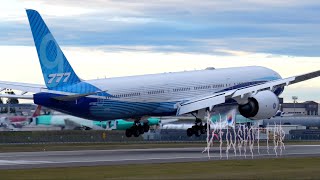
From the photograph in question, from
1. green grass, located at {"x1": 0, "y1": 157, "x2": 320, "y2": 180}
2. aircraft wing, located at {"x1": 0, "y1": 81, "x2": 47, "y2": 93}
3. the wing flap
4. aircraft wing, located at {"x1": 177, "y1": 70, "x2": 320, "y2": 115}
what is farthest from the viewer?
the wing flap

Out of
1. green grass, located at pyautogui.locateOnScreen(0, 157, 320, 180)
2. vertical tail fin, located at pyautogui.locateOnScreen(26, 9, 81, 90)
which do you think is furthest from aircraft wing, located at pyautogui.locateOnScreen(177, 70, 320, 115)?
green grass, located at pyautogui.locateOnScreen(0, 157, 320, 180)

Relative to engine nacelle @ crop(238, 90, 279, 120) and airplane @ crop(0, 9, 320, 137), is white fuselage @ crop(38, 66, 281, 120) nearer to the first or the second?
airplane @ crop(0, 9, 320, 137)

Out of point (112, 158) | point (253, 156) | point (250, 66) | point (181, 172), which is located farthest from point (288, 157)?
point (250, 66)

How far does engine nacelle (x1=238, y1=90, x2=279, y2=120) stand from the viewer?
71.3 m

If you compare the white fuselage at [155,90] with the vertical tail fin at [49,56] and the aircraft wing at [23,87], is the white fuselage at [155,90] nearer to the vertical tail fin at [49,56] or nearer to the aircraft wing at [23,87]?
the vertical tail fin at [49,56]

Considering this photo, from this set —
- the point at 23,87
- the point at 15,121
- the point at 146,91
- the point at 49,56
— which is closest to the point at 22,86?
the point at 23,87

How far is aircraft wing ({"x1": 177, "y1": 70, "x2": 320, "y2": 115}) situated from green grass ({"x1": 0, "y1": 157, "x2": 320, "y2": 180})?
18339 millimetres

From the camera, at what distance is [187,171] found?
1829 inches

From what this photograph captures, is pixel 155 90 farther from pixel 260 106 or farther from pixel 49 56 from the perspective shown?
pixel 49 56

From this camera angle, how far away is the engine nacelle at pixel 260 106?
71312 millimetres

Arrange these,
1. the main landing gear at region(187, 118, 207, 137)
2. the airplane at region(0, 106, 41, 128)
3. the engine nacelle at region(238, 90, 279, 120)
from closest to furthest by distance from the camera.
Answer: the engine nacelle at region(238, 90, 279, 120) → the main landing gear at region(187, 118, 207, 137) → the airplane at region(0, 106, 41, 128)

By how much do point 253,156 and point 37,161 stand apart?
1638 centimetres

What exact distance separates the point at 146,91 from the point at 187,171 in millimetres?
27883

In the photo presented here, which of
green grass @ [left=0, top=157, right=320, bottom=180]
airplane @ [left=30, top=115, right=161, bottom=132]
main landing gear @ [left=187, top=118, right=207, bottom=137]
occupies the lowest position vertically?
green grass @ [left=0, top=157, right=320, bottom=180]
